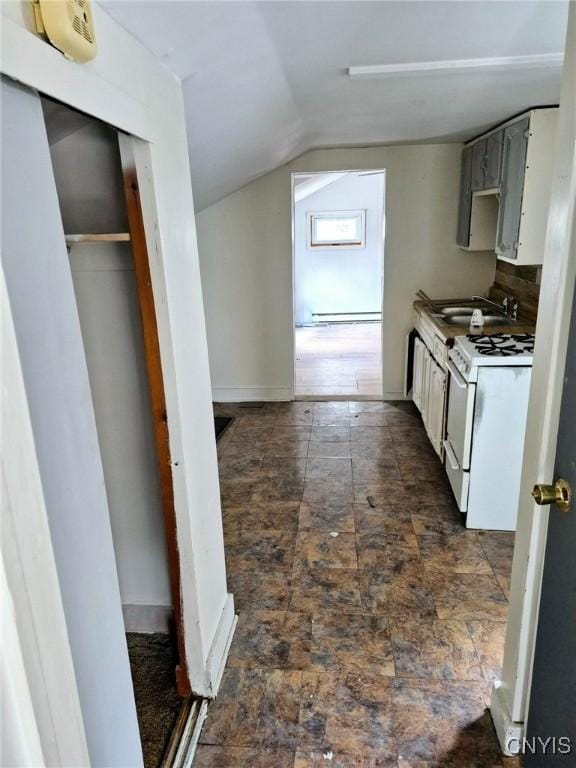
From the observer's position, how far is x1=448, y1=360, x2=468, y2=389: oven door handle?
275 cm

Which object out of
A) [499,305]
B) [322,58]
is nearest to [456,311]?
[499,305]

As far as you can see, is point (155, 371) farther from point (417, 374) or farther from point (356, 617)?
point (417, 374)

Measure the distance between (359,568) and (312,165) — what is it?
11.3 feet

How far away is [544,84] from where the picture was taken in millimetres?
2426

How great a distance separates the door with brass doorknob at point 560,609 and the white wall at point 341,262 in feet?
23.0

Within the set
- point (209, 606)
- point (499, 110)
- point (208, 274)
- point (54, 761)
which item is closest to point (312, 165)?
point (208, 274)

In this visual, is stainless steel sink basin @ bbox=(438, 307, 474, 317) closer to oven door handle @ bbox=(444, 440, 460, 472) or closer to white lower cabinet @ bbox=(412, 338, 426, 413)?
white lower cabinet @ bbox=(412, 338, 426, 413)

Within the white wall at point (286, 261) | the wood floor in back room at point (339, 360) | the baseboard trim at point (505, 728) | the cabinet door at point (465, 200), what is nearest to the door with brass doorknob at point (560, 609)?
the baseboard trim at point (505, 728)

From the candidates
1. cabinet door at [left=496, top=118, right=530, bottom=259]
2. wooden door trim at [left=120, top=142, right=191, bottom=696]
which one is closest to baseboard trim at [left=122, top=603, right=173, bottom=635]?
wooden door trim at [left=120, top=142, right=191, bottom=696]

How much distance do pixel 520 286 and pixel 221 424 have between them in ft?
8.56

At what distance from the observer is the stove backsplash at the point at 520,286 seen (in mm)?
3451

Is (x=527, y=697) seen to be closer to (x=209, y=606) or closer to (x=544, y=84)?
(x=209, y=606)

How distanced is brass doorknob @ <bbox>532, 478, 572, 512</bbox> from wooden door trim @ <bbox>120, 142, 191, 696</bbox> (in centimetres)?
103

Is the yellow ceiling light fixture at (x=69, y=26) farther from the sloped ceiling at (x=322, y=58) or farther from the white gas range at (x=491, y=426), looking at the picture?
the white gas range at (x=491, y=426)
